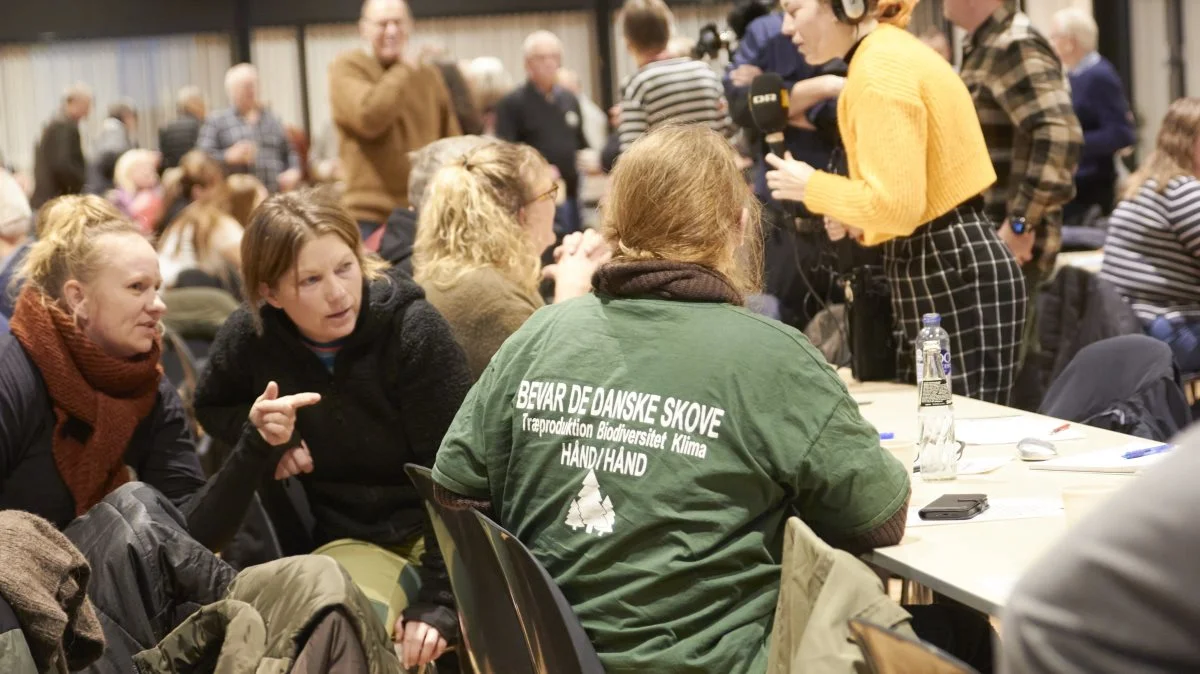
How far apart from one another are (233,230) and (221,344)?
340 cm

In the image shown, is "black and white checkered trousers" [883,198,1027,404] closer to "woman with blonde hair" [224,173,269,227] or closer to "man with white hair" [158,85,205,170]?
"woman with blonde hair" [224,173,269,227]

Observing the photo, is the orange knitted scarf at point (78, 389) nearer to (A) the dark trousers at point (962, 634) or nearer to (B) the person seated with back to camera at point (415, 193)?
(B) the person seated with back to camera at point (415, 193)

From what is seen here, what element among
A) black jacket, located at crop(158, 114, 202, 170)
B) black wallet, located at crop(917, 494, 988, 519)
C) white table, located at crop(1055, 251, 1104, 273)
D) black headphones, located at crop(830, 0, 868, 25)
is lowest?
white table, located at crop(1055, 251, 1104, 273)

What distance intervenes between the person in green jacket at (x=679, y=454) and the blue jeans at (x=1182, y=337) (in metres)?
3.20

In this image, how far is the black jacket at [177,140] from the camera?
11016mm

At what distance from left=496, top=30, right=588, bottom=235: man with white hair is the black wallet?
19.2ft

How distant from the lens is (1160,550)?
0.65 meters

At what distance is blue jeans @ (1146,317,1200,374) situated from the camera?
4.77 meters

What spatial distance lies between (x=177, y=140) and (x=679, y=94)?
22.6 feet

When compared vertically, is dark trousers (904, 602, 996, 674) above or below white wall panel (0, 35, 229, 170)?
below

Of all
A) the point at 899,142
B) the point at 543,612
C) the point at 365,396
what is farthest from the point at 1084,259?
the point at 543,612

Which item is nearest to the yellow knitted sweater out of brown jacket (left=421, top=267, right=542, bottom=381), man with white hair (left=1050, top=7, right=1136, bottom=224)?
brown jacket (left=421, top=267, right=542, bottom=381)

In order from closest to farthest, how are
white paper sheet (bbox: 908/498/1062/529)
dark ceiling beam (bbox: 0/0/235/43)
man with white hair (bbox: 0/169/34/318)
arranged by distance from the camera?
white paper sheet (bbox: 908/498/1062/529), man with white hair (bbox: 0/169/34/318), dark ceiling beam (bbox: 0/0/235/43)

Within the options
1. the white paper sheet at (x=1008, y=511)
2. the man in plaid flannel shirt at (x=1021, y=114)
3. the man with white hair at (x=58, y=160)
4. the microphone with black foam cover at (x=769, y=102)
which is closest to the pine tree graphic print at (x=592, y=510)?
the white paper sheet at (x=1008, y=511)
